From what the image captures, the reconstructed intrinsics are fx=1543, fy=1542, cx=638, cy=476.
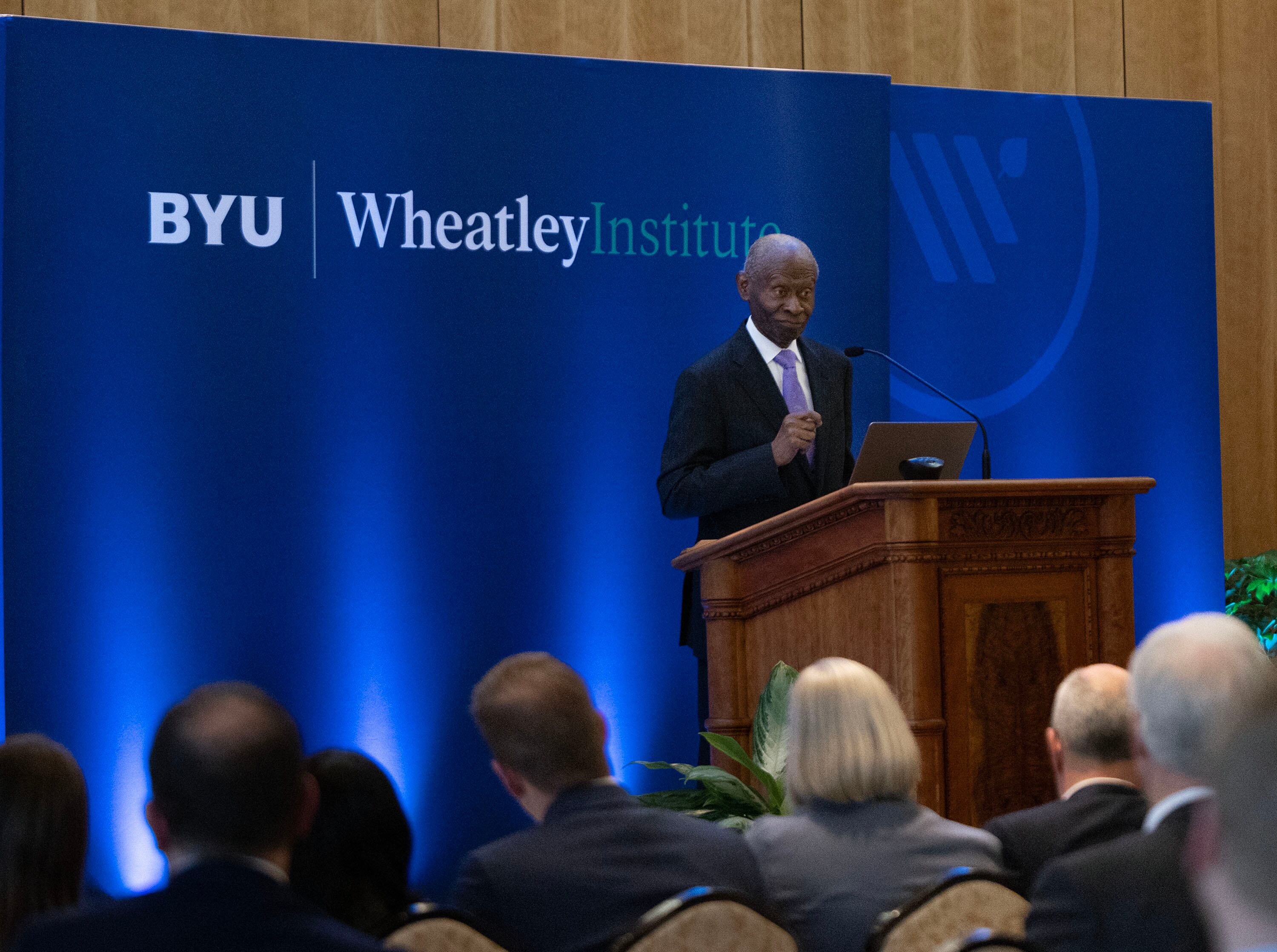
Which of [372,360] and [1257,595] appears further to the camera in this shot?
[1257,595]

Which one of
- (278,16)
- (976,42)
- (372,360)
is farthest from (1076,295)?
(278,16)

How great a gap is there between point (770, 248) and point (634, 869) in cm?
282

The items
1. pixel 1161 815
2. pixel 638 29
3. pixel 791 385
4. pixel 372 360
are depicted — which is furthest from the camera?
pixel 638 29

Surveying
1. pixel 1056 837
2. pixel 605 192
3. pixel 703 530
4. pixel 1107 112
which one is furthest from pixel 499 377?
pixel 1056 837

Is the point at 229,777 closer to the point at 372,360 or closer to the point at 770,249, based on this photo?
the point at 770,249

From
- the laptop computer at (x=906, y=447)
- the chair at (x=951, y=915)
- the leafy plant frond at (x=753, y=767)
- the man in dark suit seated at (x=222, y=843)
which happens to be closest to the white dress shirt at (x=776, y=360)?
the laptop computer at (x=906, y=447)

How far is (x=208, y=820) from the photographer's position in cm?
179

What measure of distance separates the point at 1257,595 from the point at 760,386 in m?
3.22

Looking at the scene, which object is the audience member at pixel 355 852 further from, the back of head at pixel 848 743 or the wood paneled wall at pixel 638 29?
the wood paneled wall at pixel 638 29

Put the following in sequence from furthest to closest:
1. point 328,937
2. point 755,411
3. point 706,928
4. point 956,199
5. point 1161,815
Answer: point 956,199 → point 755,411 → point 1161,815 → point 706,928 → point 328,937

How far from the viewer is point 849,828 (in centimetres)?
243

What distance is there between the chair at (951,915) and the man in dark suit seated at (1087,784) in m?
0.32

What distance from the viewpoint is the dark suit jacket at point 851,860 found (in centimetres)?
236

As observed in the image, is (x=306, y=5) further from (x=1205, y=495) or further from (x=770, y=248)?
(x=1205, y=495)
